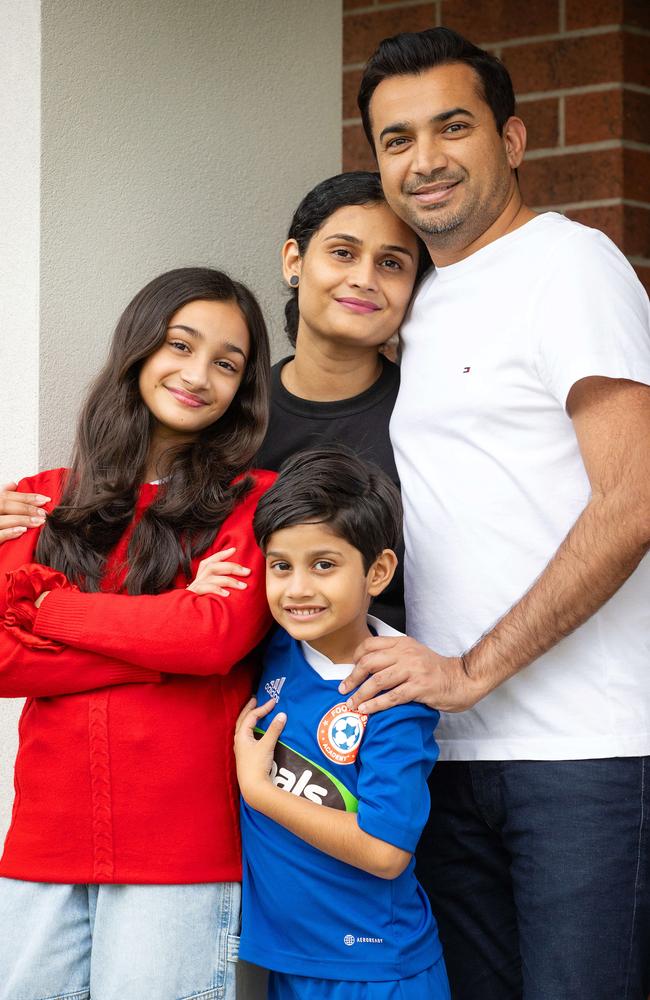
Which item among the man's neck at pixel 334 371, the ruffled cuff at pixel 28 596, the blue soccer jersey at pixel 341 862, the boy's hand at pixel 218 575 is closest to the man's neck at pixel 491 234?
the man's neck at pixel 334 371

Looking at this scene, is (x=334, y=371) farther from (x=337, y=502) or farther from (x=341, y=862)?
(x=341, y=862)

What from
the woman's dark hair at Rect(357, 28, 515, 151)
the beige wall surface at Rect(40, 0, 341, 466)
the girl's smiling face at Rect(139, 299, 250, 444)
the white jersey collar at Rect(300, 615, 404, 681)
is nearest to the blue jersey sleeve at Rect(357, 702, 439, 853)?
the white jersey collar at Rect(300, 615, 404, 681)

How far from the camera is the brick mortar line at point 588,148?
2.92m

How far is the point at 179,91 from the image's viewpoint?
253cm

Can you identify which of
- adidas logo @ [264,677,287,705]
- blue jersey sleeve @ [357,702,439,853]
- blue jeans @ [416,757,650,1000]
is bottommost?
blue jeans @ [416,757,650,1000]

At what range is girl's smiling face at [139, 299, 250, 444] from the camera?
2.16 metres

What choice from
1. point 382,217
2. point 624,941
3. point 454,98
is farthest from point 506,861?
point 454,98

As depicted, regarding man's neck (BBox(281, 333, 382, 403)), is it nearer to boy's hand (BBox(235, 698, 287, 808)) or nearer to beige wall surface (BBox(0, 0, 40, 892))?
beige wall surface (BBox(0, 0, 40, 892))

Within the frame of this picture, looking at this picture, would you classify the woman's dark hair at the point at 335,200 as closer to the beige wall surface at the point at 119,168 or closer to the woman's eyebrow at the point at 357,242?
the woman's eyebrow at the point at 357,242

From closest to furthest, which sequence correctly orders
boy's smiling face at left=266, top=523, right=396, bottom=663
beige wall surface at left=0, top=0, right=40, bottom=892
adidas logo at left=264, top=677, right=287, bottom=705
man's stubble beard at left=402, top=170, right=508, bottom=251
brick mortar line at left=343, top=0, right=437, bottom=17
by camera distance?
1. boy's smiling face at left=266, top=523, right=396, bottom=663
2. adidas logo at left=264, top=677, right=287, bottom=705
3. man's stubble beard at left=402, top=170, right=508, bottom=251
4. beige wall surface at left=0, top=0, right=40, bottom=892
5. brick mortar line at left=343, top=0, right=437, bottom=17

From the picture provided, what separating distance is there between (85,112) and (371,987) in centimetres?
167

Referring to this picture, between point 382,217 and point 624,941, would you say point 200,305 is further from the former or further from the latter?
point 624,941

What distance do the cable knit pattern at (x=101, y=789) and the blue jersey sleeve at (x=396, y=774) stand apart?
0.41 meters

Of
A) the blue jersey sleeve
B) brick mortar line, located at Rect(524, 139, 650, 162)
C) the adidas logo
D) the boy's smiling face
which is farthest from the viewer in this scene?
brick mortar line, located at Rect(524, 139, 650, 162)
